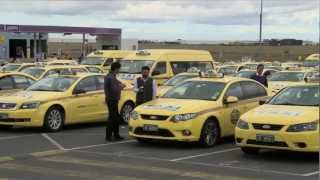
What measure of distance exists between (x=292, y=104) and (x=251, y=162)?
1.56 metres

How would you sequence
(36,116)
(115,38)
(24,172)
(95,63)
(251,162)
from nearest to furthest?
1. (24,172)
2. (251,162)
3. (36,116)
4. (95,63)
5. (115,38)

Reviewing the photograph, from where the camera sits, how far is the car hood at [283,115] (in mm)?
10961

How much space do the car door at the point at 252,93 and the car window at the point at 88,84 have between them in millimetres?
4284

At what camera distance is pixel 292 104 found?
12039mm

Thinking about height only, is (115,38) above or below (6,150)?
above

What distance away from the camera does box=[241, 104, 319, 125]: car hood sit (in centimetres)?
1096

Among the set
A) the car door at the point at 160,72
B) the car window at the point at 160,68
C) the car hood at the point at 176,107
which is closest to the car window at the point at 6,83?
the car door at the point at 160,72

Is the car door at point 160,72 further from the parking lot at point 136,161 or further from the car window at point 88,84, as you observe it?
the parking lot at point 136,161

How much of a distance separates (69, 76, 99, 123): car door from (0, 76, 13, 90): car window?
2583mm

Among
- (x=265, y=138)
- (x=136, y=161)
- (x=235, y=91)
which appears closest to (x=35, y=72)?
(x=235, y=91)

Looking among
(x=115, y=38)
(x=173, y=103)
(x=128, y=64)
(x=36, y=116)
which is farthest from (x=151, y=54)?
(x=115, y=38)

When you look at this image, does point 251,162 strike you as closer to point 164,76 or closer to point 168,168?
point 168,168

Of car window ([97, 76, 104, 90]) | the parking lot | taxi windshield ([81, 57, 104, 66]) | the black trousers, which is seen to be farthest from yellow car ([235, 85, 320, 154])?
taxi windshield ([81, 57, 104, 66])

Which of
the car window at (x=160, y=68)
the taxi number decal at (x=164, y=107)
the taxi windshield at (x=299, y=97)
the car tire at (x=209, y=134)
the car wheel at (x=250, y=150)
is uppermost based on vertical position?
the car window at (x=160, y=68)
